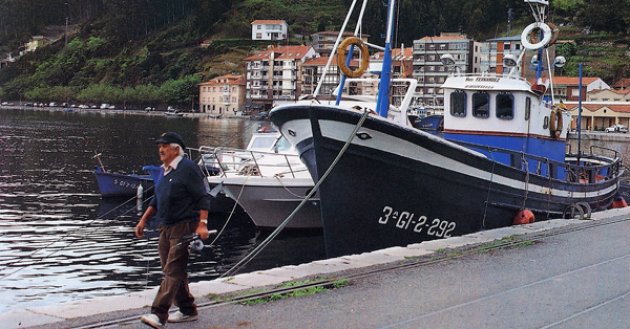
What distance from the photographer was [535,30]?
25.3m

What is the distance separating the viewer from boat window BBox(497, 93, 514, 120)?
65.2 ft

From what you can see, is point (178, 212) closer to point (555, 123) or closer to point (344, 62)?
point (344, 62)

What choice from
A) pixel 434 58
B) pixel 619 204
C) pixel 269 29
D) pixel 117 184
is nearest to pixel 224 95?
pixel 269 29

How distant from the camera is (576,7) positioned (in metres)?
154

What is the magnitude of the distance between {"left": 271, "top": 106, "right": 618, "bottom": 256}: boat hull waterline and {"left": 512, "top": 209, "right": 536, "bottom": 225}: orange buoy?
967 millimetres

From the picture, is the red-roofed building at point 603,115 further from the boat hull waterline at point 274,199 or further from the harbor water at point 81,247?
the boat hull waterline at point 274,199

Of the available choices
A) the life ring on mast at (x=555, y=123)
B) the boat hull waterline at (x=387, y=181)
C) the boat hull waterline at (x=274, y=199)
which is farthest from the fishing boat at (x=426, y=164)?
the boat hull waterline at (x=274, y=199)

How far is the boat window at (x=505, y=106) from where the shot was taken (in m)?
19.9

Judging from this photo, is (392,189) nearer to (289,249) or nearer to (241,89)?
(289,249)

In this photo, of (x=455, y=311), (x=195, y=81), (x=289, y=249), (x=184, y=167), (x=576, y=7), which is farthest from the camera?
(x=195, y=81)

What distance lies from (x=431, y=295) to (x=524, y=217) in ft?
30.8

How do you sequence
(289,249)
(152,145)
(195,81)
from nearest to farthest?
(289,249)
(152,145)
(195,81)

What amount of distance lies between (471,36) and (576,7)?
20285 mm

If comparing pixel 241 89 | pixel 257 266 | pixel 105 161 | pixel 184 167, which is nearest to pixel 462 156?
pixel 257 266
